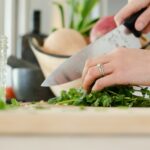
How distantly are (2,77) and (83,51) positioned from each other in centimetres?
26

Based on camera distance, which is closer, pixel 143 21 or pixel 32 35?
pixel 143 21

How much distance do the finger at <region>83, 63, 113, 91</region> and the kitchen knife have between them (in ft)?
0.41

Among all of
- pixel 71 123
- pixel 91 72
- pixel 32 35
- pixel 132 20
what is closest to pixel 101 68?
pixel 91 72

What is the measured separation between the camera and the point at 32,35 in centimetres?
218

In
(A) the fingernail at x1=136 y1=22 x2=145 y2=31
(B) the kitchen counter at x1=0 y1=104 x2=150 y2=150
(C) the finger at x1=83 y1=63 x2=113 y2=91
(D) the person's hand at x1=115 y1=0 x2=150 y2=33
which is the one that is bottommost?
(B) the kitchen counter at x1=0 y1=104 x2=150 y2=150

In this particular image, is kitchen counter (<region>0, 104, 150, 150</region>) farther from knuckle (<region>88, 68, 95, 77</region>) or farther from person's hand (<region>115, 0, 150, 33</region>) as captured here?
person's hand (<region>115, 0, 150, 33</region>)

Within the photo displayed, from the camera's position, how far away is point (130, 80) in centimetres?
72

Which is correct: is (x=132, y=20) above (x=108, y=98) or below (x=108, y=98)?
above

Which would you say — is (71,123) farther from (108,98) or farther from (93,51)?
(93,51)

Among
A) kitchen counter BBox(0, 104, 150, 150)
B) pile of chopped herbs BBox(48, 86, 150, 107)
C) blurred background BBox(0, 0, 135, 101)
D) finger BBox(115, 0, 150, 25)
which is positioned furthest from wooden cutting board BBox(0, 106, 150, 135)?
blurred background BBox(0, 0, 135, 101)

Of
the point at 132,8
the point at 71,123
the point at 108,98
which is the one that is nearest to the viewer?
the point at 71,123

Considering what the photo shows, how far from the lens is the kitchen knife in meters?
0.87

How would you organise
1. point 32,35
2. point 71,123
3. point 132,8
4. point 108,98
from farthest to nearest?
point 32,35, point 132,8, point 108,98, point 71,123

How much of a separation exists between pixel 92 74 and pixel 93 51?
0.53 ft
